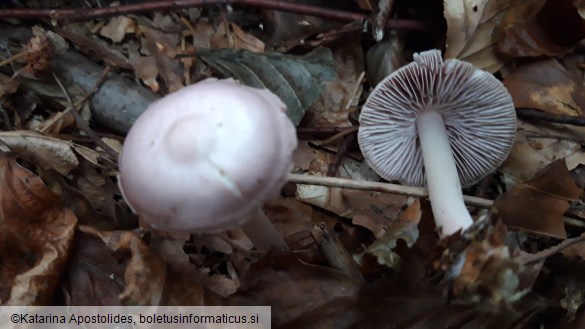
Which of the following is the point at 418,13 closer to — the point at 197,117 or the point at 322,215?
the point at 322,215

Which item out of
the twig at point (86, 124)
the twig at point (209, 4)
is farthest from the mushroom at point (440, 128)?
the twig at point (86, 124)

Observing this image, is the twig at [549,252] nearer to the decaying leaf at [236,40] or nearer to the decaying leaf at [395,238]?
the decaying leaf at [395,238]

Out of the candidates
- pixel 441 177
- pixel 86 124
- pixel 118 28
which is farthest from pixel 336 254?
pixel 118 28

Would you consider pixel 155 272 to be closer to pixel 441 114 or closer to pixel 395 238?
pixel 395 238

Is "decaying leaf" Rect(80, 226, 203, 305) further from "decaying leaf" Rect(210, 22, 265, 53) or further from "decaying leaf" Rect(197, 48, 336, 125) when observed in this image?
"decaying leaf" Rect(210, 22, 265, 53)

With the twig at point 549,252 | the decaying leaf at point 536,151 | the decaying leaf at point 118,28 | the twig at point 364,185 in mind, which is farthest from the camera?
the decaying leaf at point 118,28

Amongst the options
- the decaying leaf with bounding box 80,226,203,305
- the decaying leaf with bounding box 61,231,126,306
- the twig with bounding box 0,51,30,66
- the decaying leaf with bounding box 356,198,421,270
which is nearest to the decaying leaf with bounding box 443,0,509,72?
the decaying leaf with bounding box 356,198,421,270

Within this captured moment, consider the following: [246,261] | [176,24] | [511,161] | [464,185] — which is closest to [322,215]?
[246,261]
